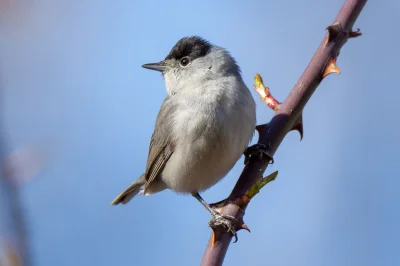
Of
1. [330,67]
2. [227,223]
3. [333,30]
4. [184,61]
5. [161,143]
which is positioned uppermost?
[184,61]

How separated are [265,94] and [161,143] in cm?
193

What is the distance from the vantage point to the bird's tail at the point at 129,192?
5.16 metres

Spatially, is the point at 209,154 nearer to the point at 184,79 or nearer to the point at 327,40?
the point at 184,79

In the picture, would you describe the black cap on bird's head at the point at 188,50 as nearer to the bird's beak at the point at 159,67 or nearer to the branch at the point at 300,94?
the bird's beak at the point at 159,67

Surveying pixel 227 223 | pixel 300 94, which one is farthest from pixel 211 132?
pixel 227 223

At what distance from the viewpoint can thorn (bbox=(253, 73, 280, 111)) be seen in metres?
2.53

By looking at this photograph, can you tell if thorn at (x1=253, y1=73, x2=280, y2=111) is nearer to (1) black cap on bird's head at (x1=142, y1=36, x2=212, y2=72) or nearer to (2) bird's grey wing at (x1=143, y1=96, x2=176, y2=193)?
(2) bird's grey wing at (x1=143, y1=96, x2=176, y2=193)

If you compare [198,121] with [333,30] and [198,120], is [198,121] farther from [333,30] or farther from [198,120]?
[333,30]

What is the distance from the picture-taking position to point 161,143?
14.4 feet

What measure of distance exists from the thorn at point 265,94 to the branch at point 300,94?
0.12m

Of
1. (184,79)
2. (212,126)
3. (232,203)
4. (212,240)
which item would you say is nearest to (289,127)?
(232,203)

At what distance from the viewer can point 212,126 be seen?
12.5ft

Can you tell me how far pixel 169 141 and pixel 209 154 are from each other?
0.46 m

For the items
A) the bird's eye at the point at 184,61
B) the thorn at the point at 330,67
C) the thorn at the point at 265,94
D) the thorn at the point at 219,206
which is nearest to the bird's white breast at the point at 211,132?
Result: the bird's eye at the point at 184,61
